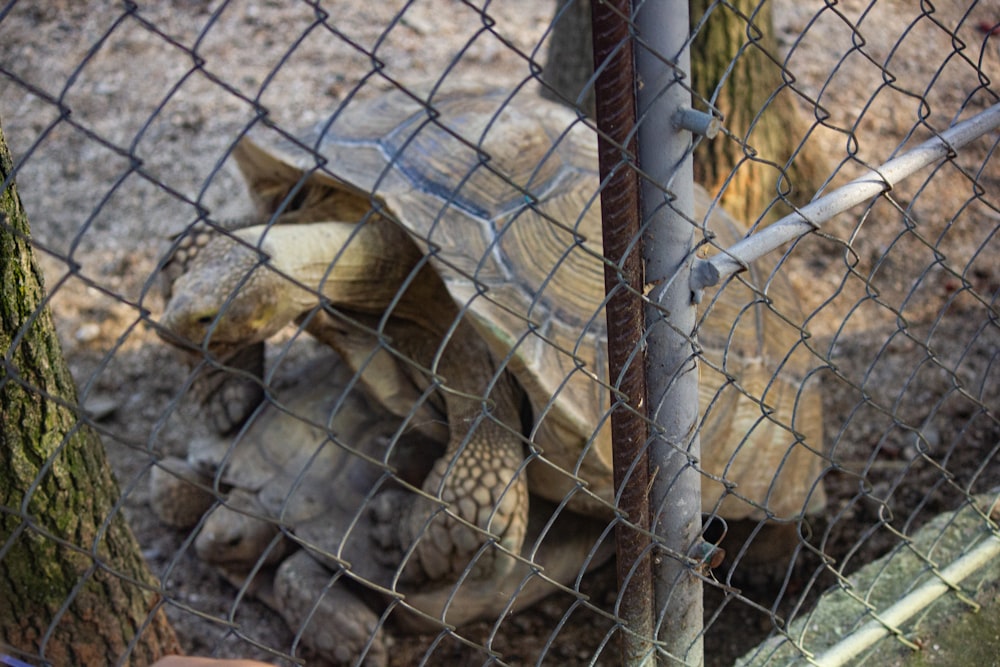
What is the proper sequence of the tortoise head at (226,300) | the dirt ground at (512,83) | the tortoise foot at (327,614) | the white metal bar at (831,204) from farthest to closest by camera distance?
the dirt ground at (512,83)
the tortoise foot at (327,614)
the tortoise head at (226,300)
the white metal bar at (831,204)

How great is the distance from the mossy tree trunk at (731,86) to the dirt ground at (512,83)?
36 cm

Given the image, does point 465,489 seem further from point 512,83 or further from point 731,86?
point 512,83

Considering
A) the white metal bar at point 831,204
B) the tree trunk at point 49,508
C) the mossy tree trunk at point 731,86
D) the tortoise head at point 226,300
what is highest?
the mossy tree trunk at point 731,86

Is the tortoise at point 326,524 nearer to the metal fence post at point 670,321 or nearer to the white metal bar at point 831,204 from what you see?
the metal fence post at point 670,321

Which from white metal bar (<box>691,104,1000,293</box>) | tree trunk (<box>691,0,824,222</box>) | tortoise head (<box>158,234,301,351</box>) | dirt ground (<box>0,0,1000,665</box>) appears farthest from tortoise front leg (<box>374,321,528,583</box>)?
tree trunk (<box>691,0,824,222</box>)

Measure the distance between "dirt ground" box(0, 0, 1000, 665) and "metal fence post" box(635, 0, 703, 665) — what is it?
0.15 meters

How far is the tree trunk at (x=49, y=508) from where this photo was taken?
74.2 inches

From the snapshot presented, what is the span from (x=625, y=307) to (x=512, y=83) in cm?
385

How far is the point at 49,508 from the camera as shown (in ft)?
6.69

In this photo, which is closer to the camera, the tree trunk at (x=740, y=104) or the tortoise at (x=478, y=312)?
the tortoise at (x=478, y=312)

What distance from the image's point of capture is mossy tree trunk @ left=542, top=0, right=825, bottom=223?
4.21m

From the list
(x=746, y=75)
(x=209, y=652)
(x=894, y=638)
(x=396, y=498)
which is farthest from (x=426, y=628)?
(x=746, y=75)


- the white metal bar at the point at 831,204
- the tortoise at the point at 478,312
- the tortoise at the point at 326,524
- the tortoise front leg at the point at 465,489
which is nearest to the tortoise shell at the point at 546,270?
the tortoise at the point at 478,312

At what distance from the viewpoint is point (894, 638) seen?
2.51 meters
